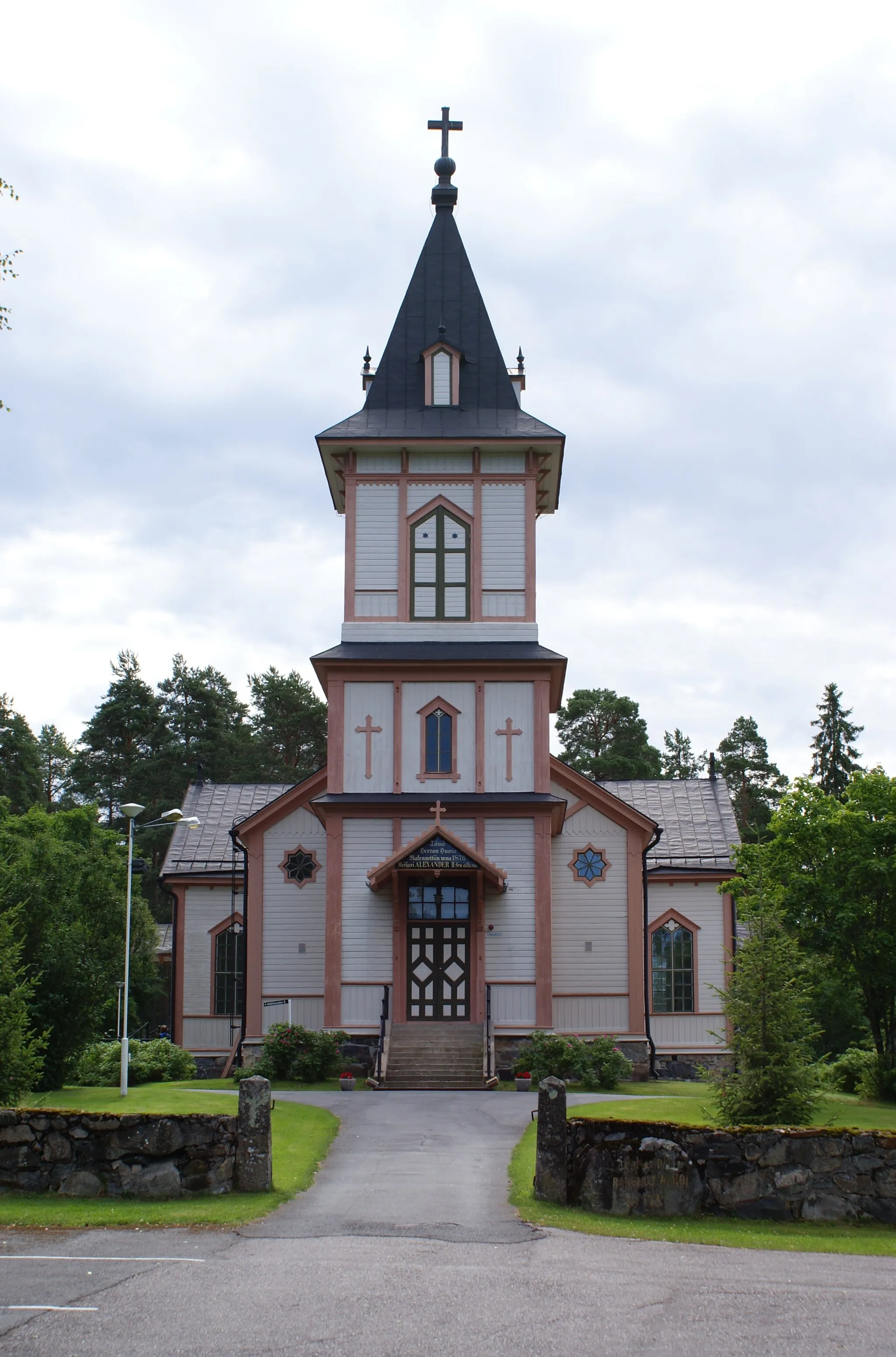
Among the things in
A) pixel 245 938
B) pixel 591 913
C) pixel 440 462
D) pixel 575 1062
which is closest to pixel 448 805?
pixel 591 913

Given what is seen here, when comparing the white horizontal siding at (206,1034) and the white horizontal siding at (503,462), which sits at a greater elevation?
the white horizontal siding at (503,462)

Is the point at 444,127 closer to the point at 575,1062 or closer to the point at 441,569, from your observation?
the point at 441,569

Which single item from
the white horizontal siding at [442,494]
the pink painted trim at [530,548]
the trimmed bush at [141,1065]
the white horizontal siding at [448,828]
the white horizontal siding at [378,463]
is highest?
the white horizontal siding at [378,463]

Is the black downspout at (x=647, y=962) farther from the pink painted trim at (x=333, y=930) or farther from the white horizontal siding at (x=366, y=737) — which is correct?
the pink painted trim at (x=333, y=930)

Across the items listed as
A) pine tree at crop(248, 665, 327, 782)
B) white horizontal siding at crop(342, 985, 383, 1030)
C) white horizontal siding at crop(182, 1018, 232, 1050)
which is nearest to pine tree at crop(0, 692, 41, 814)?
pine tree at crop(248, 665, 327, 782)

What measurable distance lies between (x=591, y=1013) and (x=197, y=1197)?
1771 cm

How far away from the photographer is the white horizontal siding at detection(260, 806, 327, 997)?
31.3 m

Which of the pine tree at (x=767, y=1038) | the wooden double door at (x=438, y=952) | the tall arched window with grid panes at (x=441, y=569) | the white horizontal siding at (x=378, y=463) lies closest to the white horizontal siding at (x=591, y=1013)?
the wooden double door at (x=438, y=952)

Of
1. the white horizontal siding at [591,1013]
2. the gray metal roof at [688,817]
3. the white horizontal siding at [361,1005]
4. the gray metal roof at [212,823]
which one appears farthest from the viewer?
the gray metal roof at [212,823]

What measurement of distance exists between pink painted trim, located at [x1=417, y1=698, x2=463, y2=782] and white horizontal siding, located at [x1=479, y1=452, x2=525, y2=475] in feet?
19.2

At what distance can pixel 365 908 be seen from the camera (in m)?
29.7

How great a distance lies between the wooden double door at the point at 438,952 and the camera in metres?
29.4

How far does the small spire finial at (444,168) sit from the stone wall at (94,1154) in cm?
2808

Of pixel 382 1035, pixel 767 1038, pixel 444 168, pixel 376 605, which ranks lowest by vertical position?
pixel 382 1035
